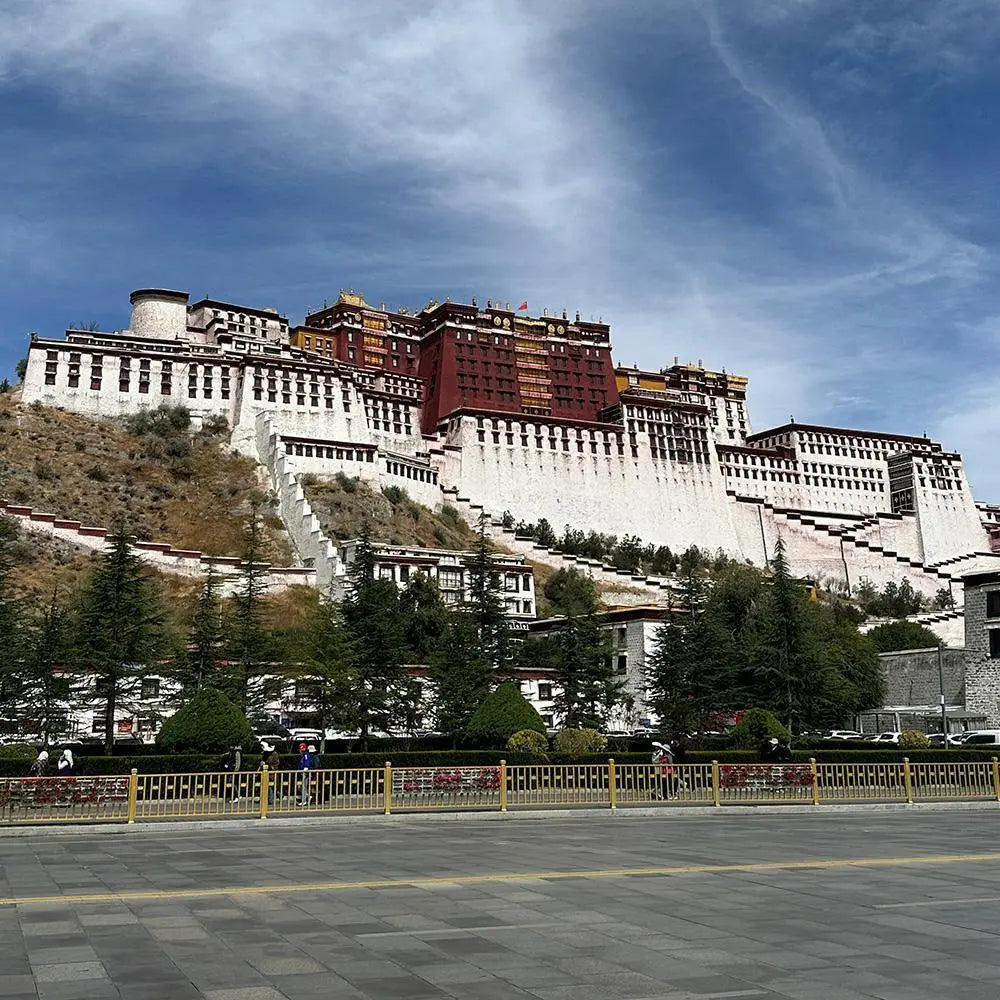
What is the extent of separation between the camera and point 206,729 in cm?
2661

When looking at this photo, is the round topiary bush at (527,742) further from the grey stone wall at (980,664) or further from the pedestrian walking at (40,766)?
the grey stone wall at (980,664)

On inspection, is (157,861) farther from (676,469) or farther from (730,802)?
(676,469)

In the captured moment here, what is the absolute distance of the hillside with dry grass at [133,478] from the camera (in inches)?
2574

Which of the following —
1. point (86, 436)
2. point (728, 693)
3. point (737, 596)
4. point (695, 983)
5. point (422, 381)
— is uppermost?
point (422, 381)

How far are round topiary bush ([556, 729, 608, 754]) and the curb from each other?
10.3 meters

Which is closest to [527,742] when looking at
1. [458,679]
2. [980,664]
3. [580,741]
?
[580,741]

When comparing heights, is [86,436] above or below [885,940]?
above

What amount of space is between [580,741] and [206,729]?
1090 centimetres

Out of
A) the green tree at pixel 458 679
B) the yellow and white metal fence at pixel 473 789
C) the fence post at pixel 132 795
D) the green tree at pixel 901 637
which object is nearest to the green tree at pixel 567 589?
the green tree at pixel 901 637

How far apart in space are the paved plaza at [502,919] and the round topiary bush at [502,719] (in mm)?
14581

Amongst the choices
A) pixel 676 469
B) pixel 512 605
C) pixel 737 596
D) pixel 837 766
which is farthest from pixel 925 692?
pixel 676 469

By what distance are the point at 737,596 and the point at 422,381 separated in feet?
142

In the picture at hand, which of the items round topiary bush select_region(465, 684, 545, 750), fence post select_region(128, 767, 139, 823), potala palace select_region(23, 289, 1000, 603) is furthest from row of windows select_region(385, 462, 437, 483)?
fence post select_region(128, 767, 139, 823)

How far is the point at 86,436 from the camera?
237 feet
